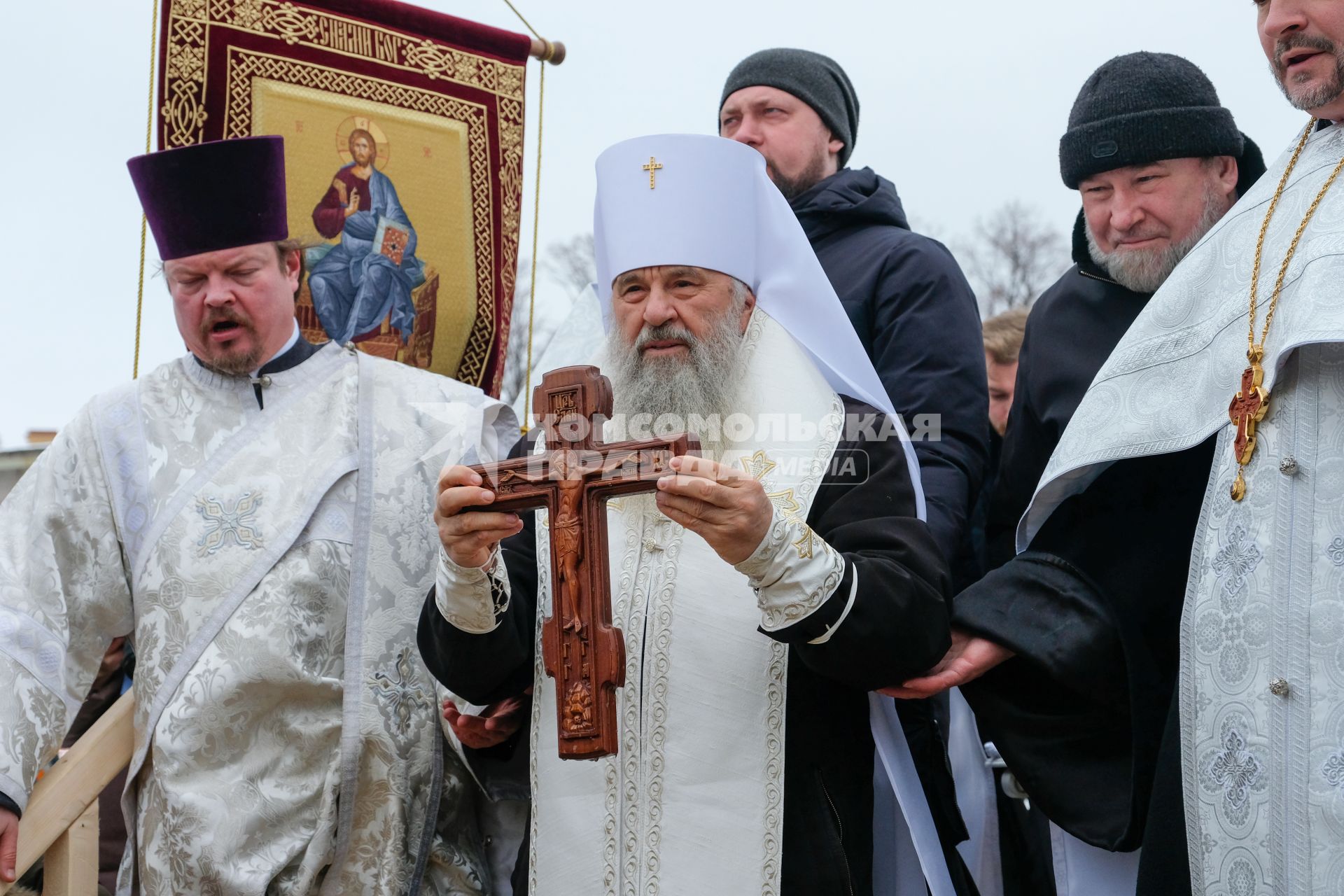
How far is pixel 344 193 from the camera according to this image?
5.23 m

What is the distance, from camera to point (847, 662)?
122 inches

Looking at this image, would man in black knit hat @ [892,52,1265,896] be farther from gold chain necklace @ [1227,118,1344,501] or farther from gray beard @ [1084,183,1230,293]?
gray beard @ [1084,183,1230,293]

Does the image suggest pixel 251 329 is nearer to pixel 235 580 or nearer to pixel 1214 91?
pixel 235 580

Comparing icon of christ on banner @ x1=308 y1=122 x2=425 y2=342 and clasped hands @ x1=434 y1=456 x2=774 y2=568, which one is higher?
icon of christ on banner @ x1=308 y1=122 x2=425 y2=342

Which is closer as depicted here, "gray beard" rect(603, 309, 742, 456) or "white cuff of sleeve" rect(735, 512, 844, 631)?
"white cuff of sleeve" rect(735, 512, 844, 631)

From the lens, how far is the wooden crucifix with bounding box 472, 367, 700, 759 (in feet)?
9.74

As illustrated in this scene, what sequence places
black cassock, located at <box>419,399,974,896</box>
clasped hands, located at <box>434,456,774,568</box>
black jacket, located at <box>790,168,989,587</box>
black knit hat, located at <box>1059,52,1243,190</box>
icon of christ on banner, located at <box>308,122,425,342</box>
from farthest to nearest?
icon of christ on banner, located at <box>308,122,425,342</box> < black jacket, located at <box>790,168,989,587</box> < black knit hat, located at <box>1059,52,1243,190</box> < black cassock, located at <box>419,399,974,896</box> < clasped hands, located at <box>434,456,774,568</box>

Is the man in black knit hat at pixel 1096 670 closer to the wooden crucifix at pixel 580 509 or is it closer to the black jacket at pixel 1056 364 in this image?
the black jacket at pixel 1056 364

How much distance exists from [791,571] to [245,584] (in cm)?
174

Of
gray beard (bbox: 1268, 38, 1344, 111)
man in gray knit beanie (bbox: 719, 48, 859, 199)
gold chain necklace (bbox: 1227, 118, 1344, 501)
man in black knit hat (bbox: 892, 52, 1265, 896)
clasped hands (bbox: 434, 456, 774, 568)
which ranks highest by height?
man in gray knit beanie (bbox: 719, 48, 859, 199)

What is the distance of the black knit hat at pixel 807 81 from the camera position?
5082 mm

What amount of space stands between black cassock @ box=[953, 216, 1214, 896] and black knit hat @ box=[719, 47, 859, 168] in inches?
85.2

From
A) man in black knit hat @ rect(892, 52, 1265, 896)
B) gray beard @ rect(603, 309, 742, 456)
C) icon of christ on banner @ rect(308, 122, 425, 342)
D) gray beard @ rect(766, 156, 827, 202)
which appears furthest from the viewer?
icon of christ on banner @ rect(308, 122, 425, 342)

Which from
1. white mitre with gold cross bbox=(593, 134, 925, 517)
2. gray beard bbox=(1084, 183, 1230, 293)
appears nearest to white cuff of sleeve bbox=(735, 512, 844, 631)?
white mitre with gold cross bbox=(593, 134, 925, 517)
